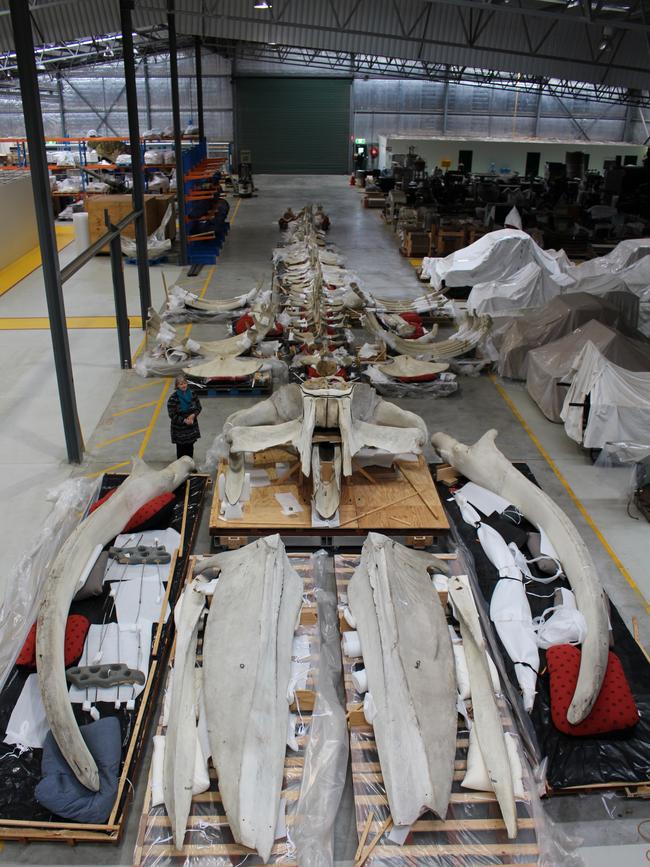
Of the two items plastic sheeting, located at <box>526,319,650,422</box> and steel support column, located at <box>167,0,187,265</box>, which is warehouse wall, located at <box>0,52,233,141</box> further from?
plastic sheeting, located at <box>526,319,650,422</box>

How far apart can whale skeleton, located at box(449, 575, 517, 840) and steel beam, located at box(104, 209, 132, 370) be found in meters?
8.01

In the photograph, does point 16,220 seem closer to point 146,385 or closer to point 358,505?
point 146,385

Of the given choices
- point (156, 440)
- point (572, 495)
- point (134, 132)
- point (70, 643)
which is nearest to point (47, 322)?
point (134, 132)

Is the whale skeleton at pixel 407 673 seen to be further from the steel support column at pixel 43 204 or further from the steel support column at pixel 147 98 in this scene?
the steel support column at pixel 147 98

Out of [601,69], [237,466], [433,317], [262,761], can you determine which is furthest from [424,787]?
[601,69]

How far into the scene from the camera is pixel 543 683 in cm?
568

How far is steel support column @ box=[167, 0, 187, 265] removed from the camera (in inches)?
748

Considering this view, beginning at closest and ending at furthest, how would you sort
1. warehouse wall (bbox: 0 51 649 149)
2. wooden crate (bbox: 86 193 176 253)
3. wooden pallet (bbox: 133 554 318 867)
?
wooden pallet (bbox: 133 554 318 867) → wooden crate (bbox: 86 193 176 253) → warehouse wall (bbox: 0 51 649 149)

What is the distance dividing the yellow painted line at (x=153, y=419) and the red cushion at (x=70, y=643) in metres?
3.82

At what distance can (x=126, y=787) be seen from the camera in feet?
15.9

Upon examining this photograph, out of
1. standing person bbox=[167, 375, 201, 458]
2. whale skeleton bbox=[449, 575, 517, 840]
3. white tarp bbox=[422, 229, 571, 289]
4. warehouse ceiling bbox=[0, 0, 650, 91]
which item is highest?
warehouse ceiling bbox=[0, 0, 650, 91]

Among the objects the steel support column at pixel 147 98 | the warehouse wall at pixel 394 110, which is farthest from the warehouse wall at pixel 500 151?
the steel support column at pixel 147 98

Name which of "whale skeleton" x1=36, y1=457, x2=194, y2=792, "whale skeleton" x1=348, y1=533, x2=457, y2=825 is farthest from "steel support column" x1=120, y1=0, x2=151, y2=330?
"whale skeleton" x1=348, y1=533, x2=457, y2=825

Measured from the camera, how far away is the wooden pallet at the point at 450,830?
444 cm
